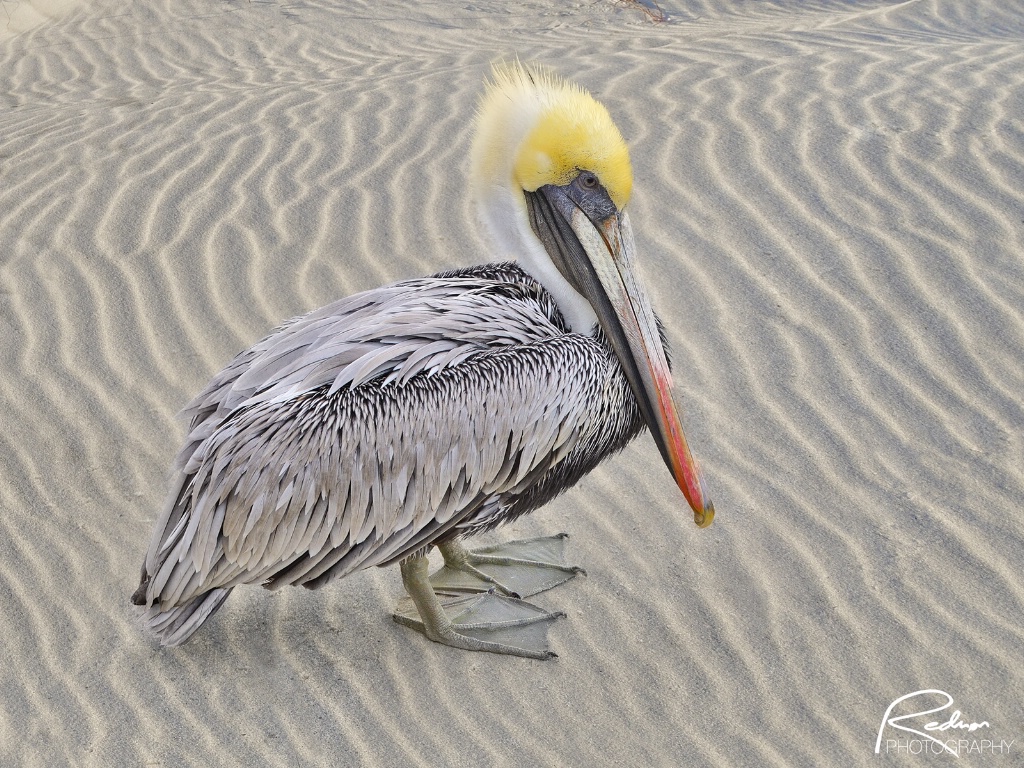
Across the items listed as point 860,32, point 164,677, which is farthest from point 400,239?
point 860,32

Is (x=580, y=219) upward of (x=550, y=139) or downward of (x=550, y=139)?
downward

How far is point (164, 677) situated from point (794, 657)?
1912 mm

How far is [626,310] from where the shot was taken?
312 centimetres

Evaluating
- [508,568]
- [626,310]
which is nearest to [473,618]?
[508,568]

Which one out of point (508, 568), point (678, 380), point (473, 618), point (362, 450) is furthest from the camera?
point (678, 380)

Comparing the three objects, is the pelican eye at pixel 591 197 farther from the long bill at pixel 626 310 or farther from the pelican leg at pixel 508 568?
the pelican leg at pixel 508 568

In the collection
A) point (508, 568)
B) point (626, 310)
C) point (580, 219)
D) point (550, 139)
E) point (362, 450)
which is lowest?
point (508, 568)

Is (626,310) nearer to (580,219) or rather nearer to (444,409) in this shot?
(580,219)

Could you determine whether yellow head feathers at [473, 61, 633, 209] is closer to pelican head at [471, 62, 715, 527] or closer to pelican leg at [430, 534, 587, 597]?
pelican head at [471, 62, 715, 527]

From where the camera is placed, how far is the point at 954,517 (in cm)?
359

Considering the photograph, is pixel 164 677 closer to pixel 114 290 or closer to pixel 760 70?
pixel 114 290

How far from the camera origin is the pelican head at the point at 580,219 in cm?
307

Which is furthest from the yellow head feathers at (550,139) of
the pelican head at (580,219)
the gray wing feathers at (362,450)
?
the gray wing feathers at (362,450)

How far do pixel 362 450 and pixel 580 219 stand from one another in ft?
3.22
